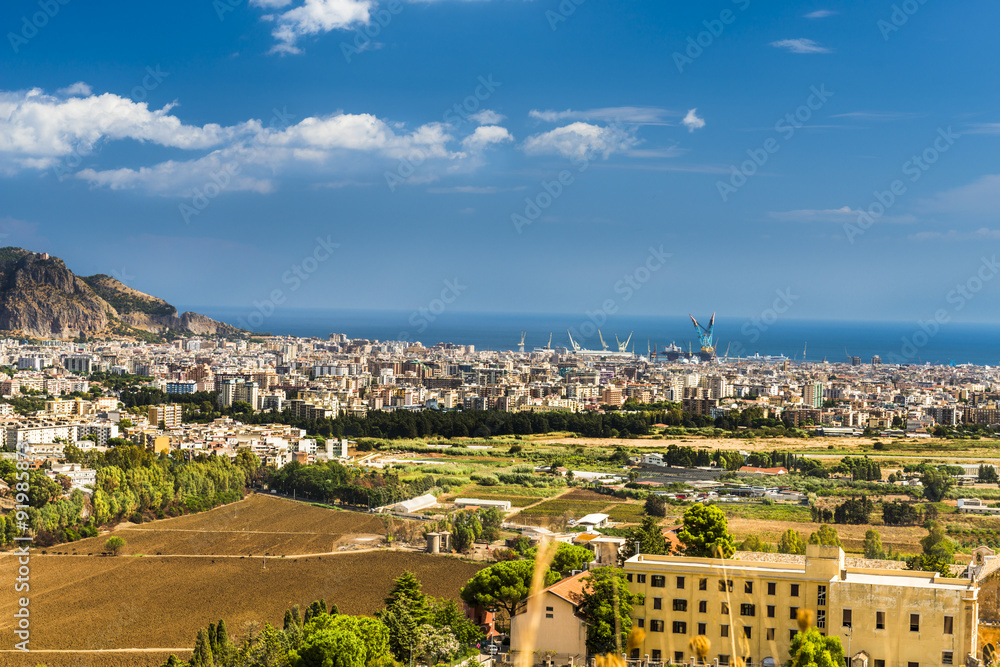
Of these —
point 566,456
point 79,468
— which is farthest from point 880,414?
point 79,468

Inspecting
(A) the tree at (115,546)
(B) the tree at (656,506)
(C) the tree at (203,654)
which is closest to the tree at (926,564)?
(C) the tree at (203,654)

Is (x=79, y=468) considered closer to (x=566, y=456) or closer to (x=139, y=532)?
(x=139, y=532)

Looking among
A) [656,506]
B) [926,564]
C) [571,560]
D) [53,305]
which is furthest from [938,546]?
[53,305]

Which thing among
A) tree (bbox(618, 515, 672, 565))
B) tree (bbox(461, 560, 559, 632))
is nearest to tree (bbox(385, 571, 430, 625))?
tree (bbox(461, 560, 559, 632))

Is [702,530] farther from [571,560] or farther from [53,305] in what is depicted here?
[53,305]

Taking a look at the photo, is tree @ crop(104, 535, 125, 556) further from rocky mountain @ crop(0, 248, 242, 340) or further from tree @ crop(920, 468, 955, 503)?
rocky mountain @ crop(0, 248, 242, 340)

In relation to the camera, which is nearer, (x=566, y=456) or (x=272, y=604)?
(x=272, y=604)
